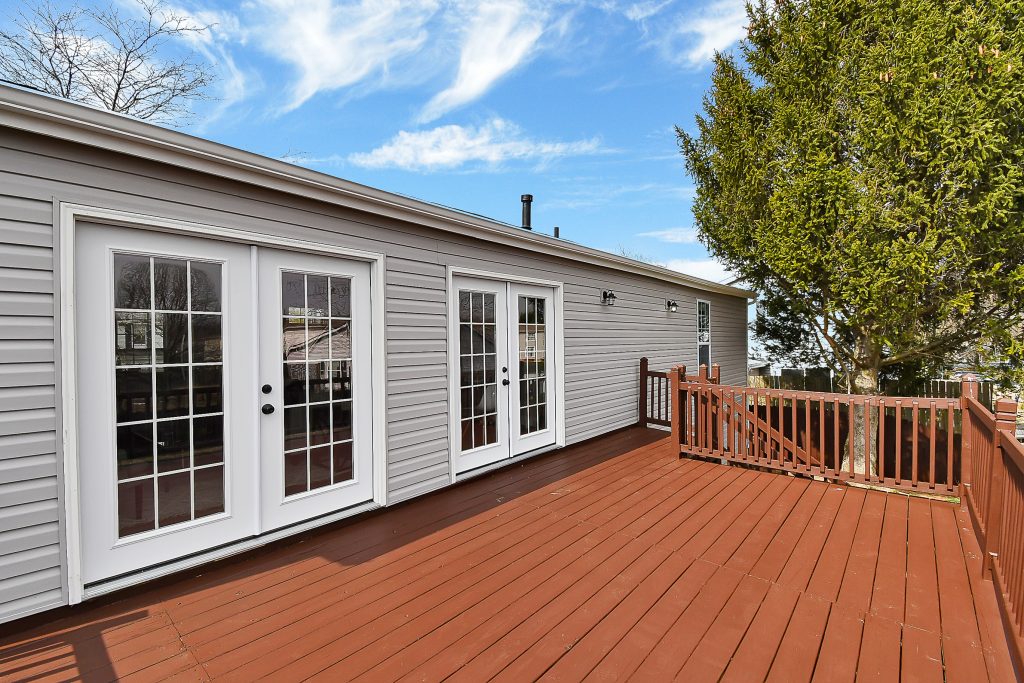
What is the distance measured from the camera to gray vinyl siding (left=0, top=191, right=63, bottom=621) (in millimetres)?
2137

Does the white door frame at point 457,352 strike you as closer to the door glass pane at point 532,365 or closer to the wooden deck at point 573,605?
the door glass pane at point 532,365

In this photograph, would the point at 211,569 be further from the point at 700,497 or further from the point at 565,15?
the point at 565,15

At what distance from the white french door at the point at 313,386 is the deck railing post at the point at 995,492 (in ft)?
12.1

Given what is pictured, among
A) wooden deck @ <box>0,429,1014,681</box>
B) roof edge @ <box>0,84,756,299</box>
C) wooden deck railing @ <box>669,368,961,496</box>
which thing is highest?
roof edge @ <box>0,84,756,299</box>

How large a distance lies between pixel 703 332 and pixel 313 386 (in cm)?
771

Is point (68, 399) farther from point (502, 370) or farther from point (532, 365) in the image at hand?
point (532, 365)

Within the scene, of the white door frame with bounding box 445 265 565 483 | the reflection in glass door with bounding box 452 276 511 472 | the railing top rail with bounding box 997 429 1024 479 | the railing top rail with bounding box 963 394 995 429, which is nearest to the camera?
the railing top rail with bounding box 997 429 1024 479

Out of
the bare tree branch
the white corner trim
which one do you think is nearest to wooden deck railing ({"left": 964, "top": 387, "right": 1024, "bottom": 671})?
the white corner trim

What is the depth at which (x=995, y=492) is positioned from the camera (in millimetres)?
2451

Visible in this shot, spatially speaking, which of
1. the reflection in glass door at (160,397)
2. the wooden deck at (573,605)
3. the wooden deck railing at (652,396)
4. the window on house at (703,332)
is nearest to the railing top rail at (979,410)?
the wooden deck at (573,605)

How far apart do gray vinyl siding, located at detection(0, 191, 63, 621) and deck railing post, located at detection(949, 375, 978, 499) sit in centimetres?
548

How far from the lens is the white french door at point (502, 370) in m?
4.41

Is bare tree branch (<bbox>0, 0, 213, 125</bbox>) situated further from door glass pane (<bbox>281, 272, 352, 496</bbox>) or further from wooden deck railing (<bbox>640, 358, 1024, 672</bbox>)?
wooden deck railing (<bbox>640, 358, 1024, 672</bbox>)

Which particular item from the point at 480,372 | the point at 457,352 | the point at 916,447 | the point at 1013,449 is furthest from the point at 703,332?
the point at 1013,449
